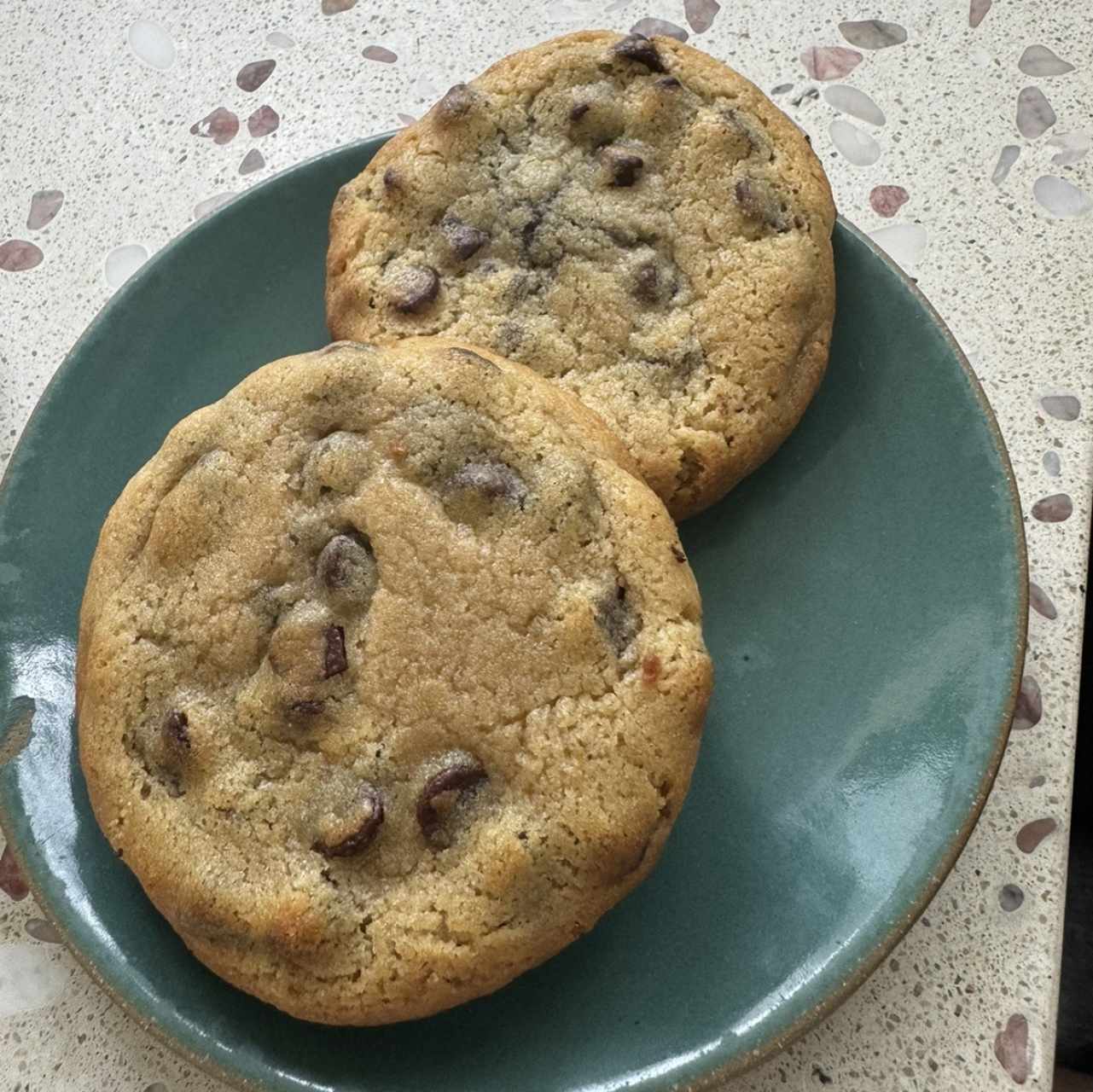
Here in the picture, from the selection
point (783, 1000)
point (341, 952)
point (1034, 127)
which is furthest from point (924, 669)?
point (1034, 127)

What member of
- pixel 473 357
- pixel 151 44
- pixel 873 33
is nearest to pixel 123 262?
pixel 151 44

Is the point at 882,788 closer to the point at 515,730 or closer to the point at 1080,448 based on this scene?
the point at 515,730

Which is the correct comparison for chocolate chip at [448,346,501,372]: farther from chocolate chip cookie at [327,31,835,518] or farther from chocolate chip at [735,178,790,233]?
chocolate chip at [735,178,790,233]

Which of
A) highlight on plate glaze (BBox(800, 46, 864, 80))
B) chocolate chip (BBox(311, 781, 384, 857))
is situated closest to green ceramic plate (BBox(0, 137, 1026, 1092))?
chocolate chip (BBox(311, 781, 384, 857))

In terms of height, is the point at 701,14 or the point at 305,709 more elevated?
the point at 701,14

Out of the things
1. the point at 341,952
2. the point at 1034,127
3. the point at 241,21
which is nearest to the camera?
the point at 341,952

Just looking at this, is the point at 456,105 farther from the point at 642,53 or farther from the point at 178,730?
the point at 178,730

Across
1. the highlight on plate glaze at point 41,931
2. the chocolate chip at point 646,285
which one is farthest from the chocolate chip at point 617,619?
the highlight on plate glaze at point 41,931
